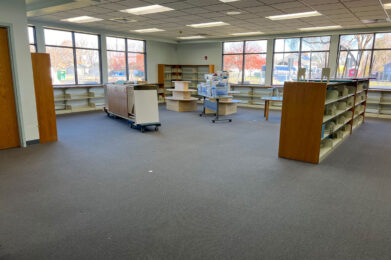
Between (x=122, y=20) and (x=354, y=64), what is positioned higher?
(x=122, y=20)

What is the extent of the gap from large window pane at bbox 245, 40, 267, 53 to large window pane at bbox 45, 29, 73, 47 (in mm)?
7464

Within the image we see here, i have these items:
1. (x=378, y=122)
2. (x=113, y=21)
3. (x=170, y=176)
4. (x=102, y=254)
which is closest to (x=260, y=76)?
(x=378, y=122)

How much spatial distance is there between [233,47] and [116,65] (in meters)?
5.43

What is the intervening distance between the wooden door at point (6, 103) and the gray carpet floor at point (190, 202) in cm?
33

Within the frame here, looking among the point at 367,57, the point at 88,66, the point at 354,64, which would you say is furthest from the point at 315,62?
the point at 88,66

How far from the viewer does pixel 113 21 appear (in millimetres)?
9055

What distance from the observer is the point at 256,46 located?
12523 millimetres

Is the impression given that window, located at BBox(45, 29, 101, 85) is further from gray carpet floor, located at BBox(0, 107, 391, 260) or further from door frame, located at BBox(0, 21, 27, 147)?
gray carpet floor, located at BBox(0, 107, 391, 260)

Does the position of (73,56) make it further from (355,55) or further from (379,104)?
(379,104)

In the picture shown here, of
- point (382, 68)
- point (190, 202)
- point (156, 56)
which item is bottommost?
point (190, 202)

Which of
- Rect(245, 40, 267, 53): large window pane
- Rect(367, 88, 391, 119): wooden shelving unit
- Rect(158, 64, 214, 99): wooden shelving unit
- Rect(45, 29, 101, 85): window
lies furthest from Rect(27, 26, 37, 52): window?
Rect(367, 88, 391, 119): wooden shelving unit

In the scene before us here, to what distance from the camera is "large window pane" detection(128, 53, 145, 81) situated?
41.3 ft

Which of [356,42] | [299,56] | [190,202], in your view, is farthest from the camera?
[299,56]

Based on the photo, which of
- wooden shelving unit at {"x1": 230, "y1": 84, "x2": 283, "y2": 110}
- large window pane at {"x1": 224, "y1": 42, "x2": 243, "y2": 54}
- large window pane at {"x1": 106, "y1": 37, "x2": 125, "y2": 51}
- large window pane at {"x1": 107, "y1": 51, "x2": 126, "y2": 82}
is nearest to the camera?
large window pane at {"x1": 106, "y1": 37, "x2": 125, "y2": 51}
